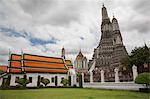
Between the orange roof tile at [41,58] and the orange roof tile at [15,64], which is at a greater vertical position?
the orange roof tile at [41,58]

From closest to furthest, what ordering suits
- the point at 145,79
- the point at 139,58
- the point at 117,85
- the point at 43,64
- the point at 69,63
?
the point at 145,79 → the point at 139,58 → the point at 117,85 → the point at 43,64 → the point at 69,63

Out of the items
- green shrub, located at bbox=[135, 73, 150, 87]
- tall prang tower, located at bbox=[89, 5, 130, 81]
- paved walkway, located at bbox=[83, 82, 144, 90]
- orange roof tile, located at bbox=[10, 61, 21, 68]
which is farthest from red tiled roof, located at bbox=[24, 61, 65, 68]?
green shrub, located at bbox=[135, 73, 150, 87]

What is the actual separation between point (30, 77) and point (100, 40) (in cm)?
2415

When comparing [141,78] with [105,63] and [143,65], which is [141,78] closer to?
[143,65]

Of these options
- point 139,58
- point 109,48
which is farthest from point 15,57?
point 109,48

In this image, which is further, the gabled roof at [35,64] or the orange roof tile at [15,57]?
the orange roof tile at [15,57]

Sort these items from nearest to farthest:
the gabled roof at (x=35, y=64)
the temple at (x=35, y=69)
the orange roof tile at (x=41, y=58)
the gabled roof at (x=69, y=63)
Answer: the temple at (x=35, y=69)
the gabled roof at (x=35, y=64)
the orange roof tile at (x=41, y=58)
the gabled roof at (x=69, y=63)

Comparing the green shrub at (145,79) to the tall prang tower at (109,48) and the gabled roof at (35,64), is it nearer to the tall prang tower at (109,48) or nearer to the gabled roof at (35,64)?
the gabled roof at (35,64)

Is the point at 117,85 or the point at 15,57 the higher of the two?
the point at 15,57

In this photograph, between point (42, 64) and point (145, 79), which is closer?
point (145, 79)

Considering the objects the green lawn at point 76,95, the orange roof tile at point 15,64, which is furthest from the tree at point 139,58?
the orange roof tile at point 15,64

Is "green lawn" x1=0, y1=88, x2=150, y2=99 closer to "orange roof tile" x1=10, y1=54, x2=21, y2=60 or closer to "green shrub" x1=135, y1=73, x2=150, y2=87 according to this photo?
"green shrub" x1=135, y1=73, x2=150, y2=87

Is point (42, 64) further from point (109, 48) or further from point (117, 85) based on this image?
point (109, 48)

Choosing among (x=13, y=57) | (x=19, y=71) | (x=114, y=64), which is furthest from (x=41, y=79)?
(x=114, y=64)
